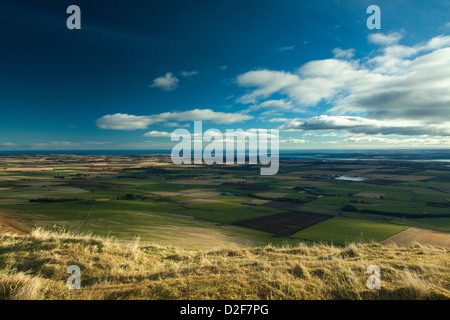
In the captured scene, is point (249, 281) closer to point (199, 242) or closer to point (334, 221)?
point (199, 242)

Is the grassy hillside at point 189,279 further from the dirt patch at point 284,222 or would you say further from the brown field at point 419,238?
the dirt patch at point 284,222

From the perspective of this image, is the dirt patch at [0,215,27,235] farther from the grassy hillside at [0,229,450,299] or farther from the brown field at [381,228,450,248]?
the brown field at [381,228,450,248]

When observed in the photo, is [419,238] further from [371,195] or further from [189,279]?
[371,195]

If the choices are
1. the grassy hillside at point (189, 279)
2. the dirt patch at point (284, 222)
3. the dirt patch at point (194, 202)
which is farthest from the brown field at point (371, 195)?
the grassy hillside at point (189, 279)

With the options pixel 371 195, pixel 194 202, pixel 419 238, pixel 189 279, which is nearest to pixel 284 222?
pixel 419 238

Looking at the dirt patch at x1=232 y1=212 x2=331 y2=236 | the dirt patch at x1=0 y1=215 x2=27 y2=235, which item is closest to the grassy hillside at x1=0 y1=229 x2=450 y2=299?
the dirt patch at x1=0 y1=215 x2=27 y2=235
